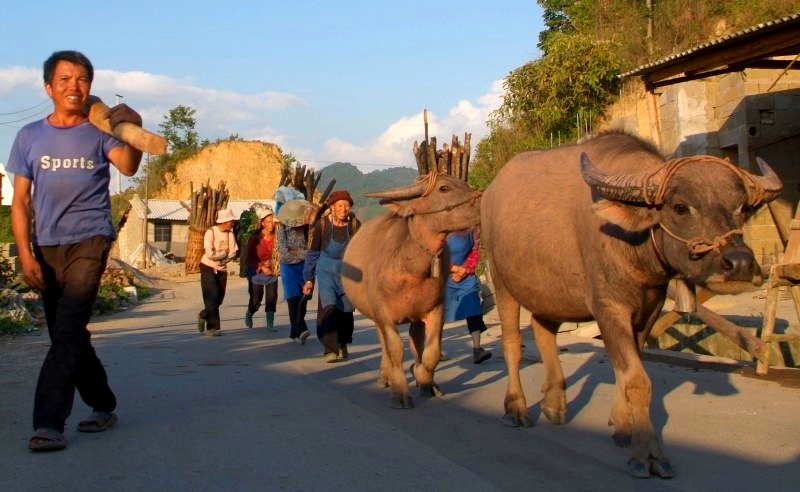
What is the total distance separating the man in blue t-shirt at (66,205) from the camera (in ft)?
18.4

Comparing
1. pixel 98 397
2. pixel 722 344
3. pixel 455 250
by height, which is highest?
pixel 455 250

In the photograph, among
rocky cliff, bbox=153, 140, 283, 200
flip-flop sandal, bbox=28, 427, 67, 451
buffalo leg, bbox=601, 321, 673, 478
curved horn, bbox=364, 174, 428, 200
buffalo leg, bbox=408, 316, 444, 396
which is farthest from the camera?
rocky cliff, bbox=153, 140, 283, 200

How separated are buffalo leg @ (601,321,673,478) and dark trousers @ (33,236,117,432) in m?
3.21

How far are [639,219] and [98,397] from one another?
378 centimetres

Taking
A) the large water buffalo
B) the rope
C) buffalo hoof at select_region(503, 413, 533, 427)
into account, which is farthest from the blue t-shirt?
the rope

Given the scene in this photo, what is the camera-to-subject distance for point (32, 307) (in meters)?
16.8

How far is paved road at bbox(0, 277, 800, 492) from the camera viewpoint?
4.86 meters

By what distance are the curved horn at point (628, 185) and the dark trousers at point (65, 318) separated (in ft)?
10.3

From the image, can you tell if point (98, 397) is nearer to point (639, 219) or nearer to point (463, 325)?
point (639, 219)

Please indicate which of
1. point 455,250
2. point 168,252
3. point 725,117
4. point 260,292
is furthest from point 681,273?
point 168,252

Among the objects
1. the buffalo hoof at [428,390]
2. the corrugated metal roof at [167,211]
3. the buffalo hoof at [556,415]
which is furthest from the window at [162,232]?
the buffalo hoof at [556,415]

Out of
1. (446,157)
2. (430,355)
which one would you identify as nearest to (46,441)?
(430,355)

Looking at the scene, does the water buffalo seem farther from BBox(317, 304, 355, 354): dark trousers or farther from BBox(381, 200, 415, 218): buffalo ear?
BBox(317, 304, 355, 354): dark trousers

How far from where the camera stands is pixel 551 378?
660 centimetres
